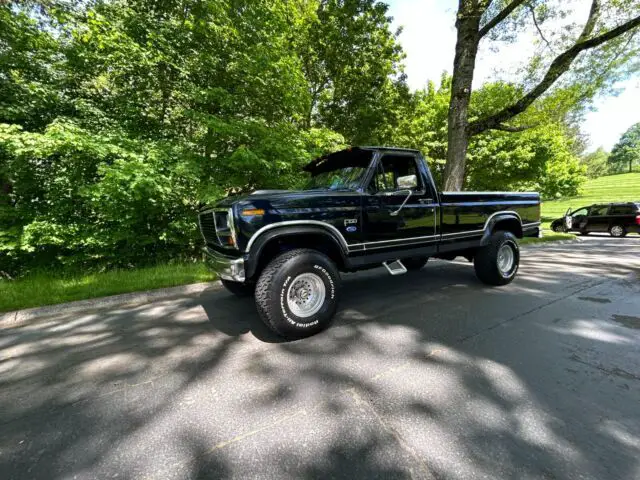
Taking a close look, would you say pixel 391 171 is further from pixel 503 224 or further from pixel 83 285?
pixel 83 285

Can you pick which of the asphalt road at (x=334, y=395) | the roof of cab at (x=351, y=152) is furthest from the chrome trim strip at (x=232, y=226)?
the roof of cab at (x=351, y=152)

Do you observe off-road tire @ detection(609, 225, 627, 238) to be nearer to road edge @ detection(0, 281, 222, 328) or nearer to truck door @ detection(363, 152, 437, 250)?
truck door @ detection(363, 152, 437, 250)

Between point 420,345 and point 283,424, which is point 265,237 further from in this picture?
point 420,345

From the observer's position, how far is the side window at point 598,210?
1527 cm

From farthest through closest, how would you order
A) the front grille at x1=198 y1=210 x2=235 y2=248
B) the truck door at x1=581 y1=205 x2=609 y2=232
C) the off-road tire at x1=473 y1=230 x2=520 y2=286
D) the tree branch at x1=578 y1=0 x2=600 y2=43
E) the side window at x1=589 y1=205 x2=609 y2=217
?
the side window at x1=589 y1=205 x2=609 y2=217 < the truck door at x1=581 y1=205 x2=609 y2=232 < the tree branch at x1=578 y1=0 x2=600 y2=43 < the off-road tire at x1=473 y1=230 x2=520 y2=286 < the front grille at x1=198 y1=210 x2=235 y2=248

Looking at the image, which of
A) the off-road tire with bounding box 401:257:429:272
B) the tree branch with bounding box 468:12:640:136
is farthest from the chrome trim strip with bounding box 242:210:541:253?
the tree branch with bounding box 468:12:640:136

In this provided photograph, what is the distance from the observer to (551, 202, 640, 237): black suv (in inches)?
550

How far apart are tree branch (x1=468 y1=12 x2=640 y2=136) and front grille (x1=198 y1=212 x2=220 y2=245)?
841 centimetres

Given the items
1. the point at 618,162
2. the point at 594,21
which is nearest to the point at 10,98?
the point at 594,21

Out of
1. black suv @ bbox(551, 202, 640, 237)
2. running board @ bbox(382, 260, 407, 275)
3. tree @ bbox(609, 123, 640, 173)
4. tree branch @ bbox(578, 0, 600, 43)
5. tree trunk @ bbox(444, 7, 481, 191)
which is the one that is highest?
tree @ bbox(609, 123, 640, 173)

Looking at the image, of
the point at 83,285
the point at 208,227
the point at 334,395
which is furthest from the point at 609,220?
the point at 83,285

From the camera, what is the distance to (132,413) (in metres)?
1.91

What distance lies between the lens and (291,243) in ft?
10.7

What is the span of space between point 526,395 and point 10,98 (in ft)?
30.0
